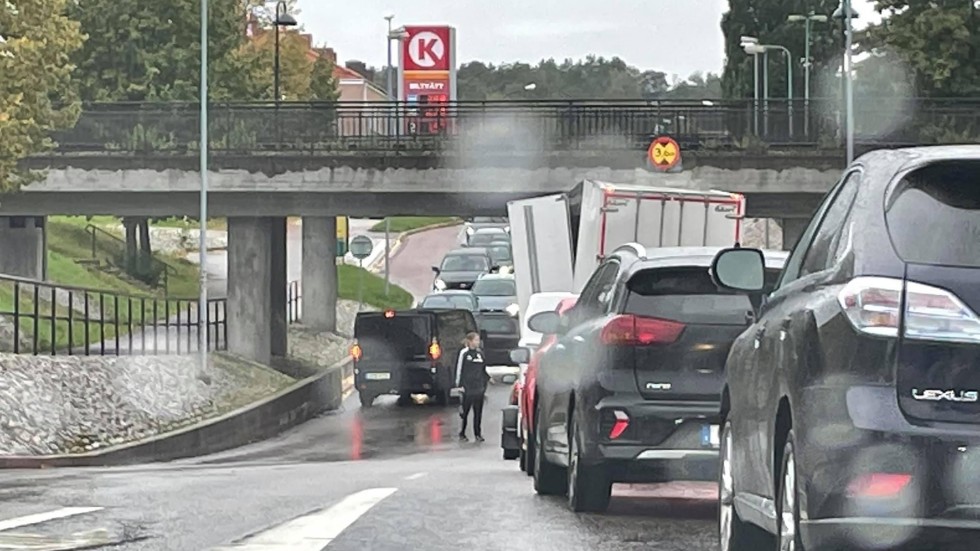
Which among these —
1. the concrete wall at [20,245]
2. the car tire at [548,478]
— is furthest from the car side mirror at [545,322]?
the concrete wall at [20,245]

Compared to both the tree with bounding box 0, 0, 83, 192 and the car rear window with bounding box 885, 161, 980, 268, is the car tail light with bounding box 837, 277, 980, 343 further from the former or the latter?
the tree with bounding box 0, 0, 83, 192

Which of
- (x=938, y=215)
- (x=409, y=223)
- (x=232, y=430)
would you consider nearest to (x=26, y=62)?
(x=232, y=430)

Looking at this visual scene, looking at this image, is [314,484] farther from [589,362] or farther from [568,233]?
[568,233]

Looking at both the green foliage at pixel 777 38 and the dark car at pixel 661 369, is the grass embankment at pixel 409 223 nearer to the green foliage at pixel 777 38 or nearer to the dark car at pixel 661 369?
the green foliage at pixel 777 38

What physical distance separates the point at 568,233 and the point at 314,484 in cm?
1044

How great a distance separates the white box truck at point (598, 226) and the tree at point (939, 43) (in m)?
34.2

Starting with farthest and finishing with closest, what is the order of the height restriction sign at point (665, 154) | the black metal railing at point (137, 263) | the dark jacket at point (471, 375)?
the black metal railing at point (137, 263) < the height restriction sign at point (665, 154) < the dark jacket at point (471, 375)

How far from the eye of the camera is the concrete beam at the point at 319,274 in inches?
2205

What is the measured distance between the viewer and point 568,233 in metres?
26.5

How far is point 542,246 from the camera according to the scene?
26.7 m

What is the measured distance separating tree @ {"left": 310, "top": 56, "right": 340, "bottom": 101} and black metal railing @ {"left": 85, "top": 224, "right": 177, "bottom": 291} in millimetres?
14912

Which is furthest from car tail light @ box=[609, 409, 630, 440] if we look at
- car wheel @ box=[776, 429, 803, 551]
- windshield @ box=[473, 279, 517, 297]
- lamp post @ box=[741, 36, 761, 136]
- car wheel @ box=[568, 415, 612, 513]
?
windshield @ box=[473, 279, 517, 297]

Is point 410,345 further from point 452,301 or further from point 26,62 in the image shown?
point 26,62

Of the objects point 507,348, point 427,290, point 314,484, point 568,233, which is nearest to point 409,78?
point 427,290
